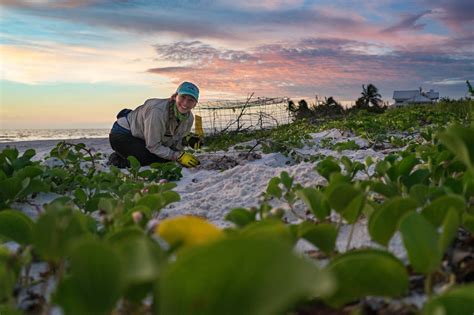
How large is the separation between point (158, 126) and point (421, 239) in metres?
5.28

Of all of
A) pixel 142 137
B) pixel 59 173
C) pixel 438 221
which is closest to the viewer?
pixel 438 221

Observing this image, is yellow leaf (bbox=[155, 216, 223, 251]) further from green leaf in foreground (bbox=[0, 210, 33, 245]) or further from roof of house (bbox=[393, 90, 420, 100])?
roof of house (bbox=[393, 90, 420, 100])

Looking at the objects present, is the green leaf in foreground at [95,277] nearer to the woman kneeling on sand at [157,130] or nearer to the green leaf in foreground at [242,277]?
the green leaf in foreground at [242,277]

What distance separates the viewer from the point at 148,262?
686mm

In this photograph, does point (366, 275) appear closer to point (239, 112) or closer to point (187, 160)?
point (187, 160)

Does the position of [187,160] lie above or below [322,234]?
below

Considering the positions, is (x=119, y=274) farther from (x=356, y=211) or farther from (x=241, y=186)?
(x=241, y=186)

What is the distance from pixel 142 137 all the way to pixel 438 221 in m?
5.59

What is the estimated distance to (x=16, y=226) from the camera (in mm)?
1232

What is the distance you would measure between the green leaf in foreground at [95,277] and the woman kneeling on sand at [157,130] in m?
4.89

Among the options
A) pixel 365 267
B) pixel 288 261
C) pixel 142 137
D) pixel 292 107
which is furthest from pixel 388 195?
pixel 292 107

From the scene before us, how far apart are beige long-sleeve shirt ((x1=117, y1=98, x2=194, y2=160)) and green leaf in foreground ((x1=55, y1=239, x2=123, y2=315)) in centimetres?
527

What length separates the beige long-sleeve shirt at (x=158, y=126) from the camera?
595cm

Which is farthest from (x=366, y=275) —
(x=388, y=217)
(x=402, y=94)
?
(x=402, y=94)
